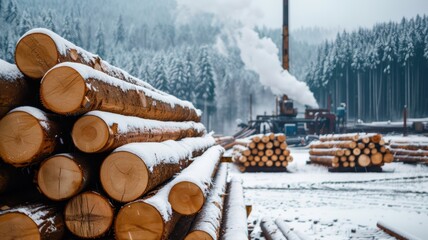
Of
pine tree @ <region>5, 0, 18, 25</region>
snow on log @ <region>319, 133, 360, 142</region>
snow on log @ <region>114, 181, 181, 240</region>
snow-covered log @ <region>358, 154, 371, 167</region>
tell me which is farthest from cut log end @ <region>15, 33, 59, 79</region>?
pine tree @ <region>5, 0, 18, 25</region>

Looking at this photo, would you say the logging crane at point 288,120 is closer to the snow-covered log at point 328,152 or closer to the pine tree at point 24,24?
the snow-covered log at point 328,152

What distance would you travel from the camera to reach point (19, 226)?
252 cm

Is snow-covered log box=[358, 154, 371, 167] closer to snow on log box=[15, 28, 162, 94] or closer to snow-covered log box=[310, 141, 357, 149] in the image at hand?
snow-covered log box=[310, 141, 357, 149]

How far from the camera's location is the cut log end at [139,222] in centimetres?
276

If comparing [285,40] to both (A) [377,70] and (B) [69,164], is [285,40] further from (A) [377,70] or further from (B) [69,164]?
(A) [377,70]

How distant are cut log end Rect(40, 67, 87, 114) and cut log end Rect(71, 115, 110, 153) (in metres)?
0.14

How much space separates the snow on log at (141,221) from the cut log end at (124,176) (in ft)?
0.32

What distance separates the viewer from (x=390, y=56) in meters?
56.6

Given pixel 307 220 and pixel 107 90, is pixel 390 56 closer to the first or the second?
pixel 307 220

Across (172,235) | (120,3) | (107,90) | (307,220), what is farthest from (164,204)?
(120,3)

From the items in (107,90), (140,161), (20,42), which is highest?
(20,42)

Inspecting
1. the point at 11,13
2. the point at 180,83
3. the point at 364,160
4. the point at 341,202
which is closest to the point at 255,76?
the point at 180,83

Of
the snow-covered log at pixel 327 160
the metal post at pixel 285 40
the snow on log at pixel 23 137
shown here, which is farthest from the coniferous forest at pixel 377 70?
the snow on log at pixel 23 137

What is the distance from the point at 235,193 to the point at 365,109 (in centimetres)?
6031
